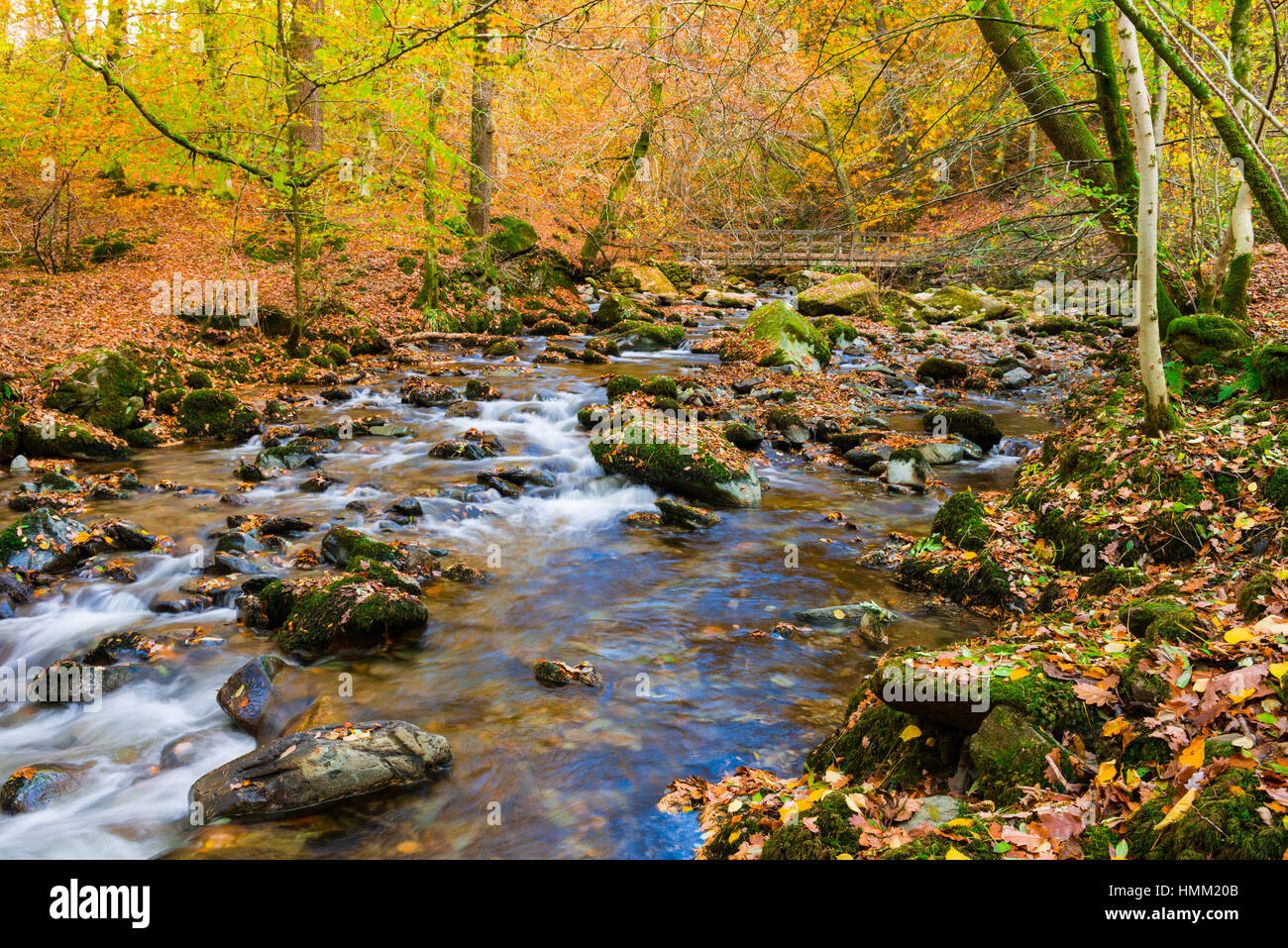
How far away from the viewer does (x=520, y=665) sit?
5938 millimetres

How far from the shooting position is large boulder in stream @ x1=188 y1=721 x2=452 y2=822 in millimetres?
4211

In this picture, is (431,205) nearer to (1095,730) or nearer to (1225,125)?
(1225,125)

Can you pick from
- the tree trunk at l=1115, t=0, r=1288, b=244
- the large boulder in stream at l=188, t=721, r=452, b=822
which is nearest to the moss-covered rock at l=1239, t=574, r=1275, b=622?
the tree trunk at l=1115, t=0, r=1288, b=244

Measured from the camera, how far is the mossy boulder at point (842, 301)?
22.7m

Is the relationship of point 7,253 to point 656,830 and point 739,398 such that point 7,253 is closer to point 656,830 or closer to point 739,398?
point 739,398

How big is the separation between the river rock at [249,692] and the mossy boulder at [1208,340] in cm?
973

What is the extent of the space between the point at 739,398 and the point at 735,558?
655 centimetres

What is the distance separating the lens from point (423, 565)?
746cm

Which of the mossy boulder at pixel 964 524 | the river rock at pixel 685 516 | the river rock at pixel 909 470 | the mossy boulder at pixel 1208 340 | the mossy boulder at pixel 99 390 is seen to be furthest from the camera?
the mossy boulder at pixel 99 390

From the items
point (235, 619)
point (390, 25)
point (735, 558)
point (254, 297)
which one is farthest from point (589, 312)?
point (390, 25)

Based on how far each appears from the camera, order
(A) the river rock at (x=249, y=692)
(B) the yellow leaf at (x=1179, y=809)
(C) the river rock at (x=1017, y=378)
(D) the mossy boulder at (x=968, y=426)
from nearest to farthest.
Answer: (B) the yellow leaf at (x=1179, y=809) < (A) the river rock at (x=249, y=692) < (D) the mossy boulder at (x=968, y=426) < (C) the river rock at (x=1017, y=378)

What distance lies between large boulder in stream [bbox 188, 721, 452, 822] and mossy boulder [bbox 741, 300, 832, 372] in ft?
41.9

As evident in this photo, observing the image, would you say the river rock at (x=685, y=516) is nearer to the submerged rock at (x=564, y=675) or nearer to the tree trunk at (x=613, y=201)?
the submerged rock at (x=564, y=675)

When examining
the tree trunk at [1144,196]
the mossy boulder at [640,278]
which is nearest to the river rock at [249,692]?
the tree trunk at [1144,196]
